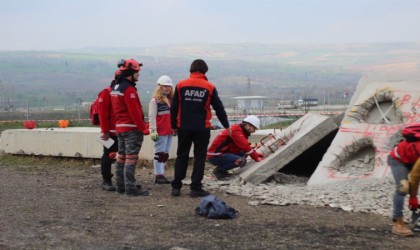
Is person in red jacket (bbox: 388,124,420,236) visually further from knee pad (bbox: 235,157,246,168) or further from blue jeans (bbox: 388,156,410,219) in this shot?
knee pad (bbox: 235,157,246,168)

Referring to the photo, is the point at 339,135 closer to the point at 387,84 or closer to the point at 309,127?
the point at 309,127

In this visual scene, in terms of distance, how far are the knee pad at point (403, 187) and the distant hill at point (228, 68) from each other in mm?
29316

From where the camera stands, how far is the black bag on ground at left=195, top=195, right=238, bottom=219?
7.16m

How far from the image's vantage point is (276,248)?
589 cm

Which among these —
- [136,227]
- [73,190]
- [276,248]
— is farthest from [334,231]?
[73,190]

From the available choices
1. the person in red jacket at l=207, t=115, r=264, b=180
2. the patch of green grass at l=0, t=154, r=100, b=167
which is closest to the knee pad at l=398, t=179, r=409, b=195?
the person in red jacket at l=207, t=115, r=264, b=180

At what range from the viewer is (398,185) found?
6.57 meters

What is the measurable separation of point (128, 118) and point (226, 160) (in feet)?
6.62

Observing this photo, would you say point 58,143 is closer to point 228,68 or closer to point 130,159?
point 130,159

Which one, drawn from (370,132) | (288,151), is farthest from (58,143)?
(370,132)

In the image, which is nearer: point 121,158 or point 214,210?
point 214,210

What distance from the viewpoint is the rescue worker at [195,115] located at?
858 centimetres

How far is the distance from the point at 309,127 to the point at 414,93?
1.62 metres

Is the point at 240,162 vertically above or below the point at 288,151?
below
